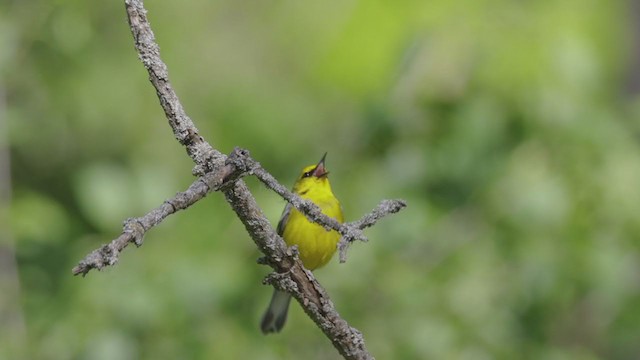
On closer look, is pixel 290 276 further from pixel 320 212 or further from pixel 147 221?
pixel 147 221

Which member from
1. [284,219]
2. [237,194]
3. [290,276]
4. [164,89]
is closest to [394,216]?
[284,219]

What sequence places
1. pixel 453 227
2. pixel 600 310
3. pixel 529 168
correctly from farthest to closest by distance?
1. pixel 600 310
2. pixel 453 227
3. pixel 529 168

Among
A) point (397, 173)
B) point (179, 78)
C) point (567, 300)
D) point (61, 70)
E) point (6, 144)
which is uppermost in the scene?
point (179, 78)

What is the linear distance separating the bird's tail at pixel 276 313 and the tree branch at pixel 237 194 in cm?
236

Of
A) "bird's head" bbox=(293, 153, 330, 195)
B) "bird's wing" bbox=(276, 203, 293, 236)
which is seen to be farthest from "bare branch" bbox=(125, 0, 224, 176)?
"bird's head" bbox=(293, 153, 330, 195)

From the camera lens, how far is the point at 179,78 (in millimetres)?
6012

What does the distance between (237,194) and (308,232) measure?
81.6 inches

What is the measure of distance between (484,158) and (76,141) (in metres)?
2.18

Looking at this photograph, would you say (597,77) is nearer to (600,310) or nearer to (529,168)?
(529,168)

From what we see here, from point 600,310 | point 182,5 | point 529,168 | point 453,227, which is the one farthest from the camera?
point 182,5

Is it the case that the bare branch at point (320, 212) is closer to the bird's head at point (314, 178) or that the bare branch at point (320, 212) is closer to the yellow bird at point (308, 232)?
the yellow bird at point (308, 232)

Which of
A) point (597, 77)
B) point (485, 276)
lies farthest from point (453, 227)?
point (597, 77)

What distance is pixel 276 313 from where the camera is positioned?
4281 mm

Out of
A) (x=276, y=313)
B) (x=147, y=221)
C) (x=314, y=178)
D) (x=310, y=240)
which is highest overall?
(x=314, y=178)
